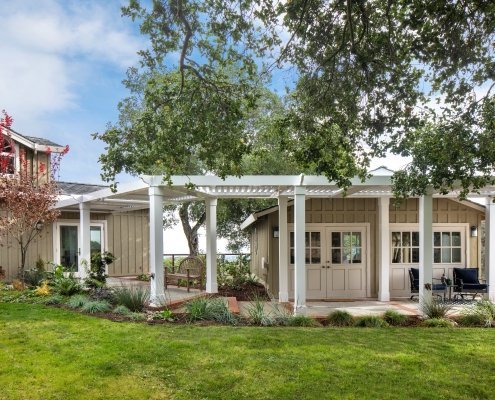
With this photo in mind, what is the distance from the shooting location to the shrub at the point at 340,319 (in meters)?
8.85

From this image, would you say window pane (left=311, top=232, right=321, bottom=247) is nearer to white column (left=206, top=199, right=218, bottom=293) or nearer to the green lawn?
white column (left=206, top=199, right=218, bottom=293)

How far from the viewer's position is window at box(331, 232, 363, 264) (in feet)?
42.7

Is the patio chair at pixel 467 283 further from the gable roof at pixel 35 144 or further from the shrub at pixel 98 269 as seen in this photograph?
the gable roof at pixel 35 144

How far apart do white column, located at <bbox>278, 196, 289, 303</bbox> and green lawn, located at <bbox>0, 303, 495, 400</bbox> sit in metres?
3.59

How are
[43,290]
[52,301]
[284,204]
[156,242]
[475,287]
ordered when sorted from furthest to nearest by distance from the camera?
[284,204], [43,290], [475,287], [52,301], [156,242]

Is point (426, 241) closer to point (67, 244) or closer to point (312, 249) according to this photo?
point (312, 249)

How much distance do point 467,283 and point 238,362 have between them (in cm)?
829

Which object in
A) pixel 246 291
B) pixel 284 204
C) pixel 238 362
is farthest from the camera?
pixel 246 291

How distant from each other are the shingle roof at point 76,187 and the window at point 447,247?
38.7 ft

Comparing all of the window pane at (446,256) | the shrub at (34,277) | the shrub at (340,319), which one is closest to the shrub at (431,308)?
the shrub at (340,319)

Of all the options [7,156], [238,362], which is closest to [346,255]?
[238,362]

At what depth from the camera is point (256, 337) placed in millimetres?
7473

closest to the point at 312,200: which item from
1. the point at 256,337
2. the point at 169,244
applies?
the point at 256,337

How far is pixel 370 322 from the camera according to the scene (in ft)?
28.6
